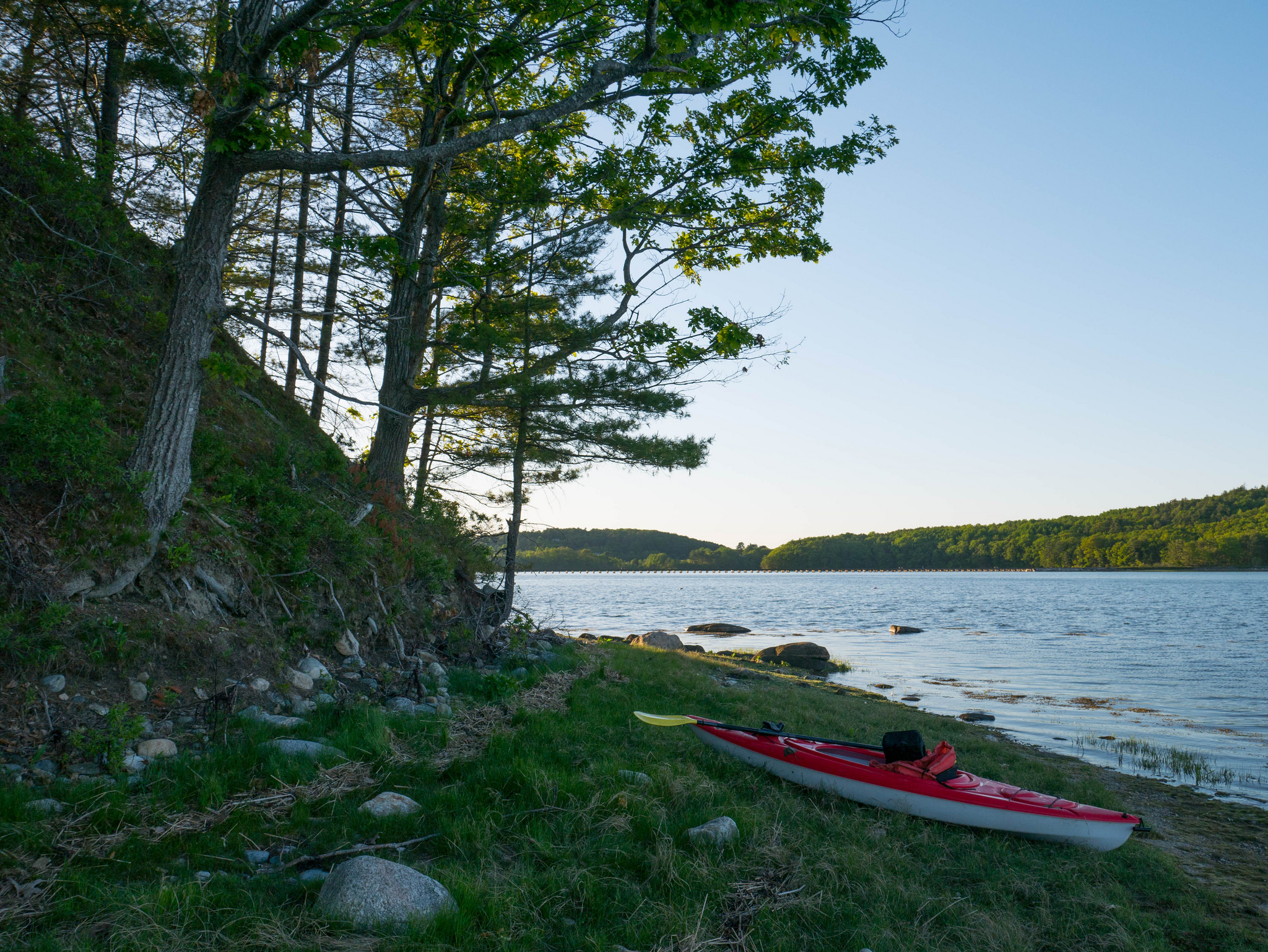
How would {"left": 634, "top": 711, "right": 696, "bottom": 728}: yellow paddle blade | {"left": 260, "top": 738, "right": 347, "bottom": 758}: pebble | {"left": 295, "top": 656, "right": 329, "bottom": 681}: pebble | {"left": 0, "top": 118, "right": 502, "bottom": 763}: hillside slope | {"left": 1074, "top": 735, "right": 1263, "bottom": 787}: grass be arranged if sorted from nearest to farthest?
1. {"left": 260, "top": 738, "right": 347, "bottom": 758}: pebble
2. {"left": 0, "top": 118, "right": 502, "bottom": 763}: hillside slope
3. {"left": 295, "top": 656, "right": 329, "bottom": 681}: pebble
4. {"left": 634, "top": 711, "right": 696, "bottom": 728}: yellow paddle blade
5. {"left": 1074, "top": 735, "right": 1263, "bottom": 787}: grass

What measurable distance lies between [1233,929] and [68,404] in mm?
9727

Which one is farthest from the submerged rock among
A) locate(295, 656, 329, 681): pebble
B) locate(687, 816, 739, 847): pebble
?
locate(687, 816, 739, 847): pebble

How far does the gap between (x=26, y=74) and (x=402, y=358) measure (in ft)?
21.2

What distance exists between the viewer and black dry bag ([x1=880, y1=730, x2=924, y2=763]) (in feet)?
21.1

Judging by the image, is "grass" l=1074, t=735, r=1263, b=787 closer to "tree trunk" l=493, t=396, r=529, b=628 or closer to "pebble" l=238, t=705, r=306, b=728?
"tree trunk" l=493, t=396, r=529, b=628

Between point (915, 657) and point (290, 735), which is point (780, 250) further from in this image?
point (915, 657)

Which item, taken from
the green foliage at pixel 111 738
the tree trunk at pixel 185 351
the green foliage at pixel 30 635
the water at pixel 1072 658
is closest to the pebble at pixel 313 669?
the tree trunk at pixel 185 351

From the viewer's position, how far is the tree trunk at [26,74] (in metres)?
10.1

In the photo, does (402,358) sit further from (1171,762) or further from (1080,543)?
(1080,543)

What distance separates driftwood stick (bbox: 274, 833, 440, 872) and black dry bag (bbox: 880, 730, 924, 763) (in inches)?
162

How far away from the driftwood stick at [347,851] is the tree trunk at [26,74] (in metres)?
11.6

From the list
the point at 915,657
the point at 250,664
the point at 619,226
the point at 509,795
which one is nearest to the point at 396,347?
the point at 619,226

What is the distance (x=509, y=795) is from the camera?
16.9 ft

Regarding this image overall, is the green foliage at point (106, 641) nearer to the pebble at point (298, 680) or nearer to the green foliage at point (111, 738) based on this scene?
the green foliage at point (111, 738)
